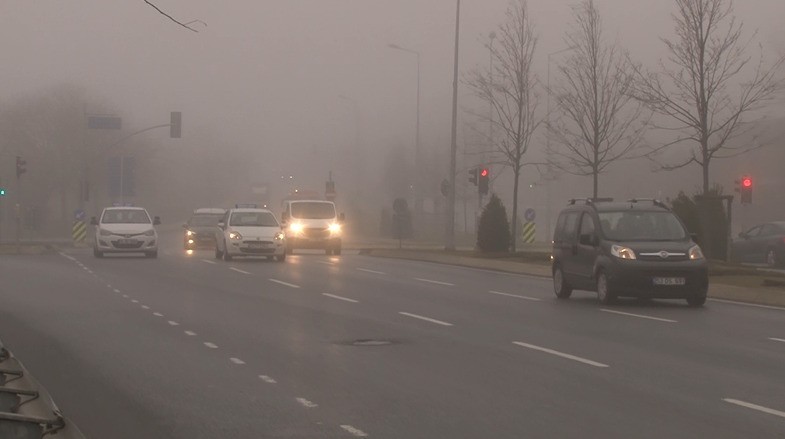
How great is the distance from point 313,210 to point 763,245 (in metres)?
16.0

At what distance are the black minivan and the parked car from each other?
16.8 meters

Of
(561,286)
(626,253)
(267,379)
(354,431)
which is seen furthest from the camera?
(561,286)

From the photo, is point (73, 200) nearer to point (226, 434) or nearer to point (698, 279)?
point (698, 279)

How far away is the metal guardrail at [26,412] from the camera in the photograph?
759 centimetres

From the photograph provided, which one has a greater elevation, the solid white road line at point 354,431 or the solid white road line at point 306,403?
the solid white road line at point 306,403

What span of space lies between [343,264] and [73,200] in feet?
226

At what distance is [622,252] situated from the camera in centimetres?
2189

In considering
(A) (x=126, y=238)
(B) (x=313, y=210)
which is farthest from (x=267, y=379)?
(B) (x=313, y=210)

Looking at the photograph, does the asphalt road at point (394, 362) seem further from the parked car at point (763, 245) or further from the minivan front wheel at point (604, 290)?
the parked car at point (763, 245)

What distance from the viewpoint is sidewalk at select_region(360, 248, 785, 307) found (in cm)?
2344

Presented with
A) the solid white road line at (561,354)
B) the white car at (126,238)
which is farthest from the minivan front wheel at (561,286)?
the white car at (126,238)

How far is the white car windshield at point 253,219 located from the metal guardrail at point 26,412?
29256 mm

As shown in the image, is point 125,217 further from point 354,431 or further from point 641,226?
point 354,431

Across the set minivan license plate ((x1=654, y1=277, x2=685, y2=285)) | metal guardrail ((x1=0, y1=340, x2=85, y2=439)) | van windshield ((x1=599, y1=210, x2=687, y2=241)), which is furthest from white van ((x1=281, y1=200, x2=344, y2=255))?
metal guardrail ((x1=0, y1=340, x2=85, y2=439))
